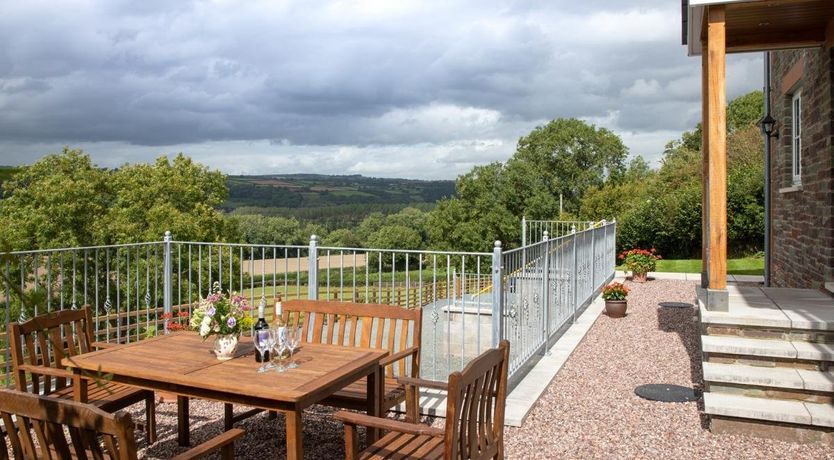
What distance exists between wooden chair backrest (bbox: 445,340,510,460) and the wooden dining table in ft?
2.50

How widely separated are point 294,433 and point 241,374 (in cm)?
51

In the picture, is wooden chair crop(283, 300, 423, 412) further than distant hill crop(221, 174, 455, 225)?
No

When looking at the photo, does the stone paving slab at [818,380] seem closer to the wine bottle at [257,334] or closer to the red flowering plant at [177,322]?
the wine bottle at [257,334]

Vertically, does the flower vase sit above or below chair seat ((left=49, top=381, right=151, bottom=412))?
above

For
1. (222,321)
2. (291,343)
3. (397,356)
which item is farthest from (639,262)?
(222,321)

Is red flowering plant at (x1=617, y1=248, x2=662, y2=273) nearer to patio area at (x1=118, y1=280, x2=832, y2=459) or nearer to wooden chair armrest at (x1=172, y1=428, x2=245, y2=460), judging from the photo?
patio area at (x1=118, y1=280, x2=832, y2=459)

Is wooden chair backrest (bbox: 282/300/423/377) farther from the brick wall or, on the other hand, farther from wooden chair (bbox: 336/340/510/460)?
the brick wall

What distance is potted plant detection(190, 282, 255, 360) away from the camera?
3.74 m

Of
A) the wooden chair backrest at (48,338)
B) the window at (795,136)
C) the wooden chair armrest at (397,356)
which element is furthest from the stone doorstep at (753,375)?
the window at (795,136)

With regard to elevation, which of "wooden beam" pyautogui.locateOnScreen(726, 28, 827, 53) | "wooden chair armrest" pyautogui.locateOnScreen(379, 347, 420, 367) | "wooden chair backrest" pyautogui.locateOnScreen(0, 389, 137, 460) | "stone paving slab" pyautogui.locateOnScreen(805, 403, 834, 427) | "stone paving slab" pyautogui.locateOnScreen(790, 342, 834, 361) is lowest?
"stone paving slab" pyautogui.locateOnScreen(805, 403, 834, 427)

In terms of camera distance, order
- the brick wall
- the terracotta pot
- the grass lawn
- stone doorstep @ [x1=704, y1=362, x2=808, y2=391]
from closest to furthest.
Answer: stone doorstep @ [x1=704, y1=362, x2=808, y2=391], the brick wall, the terracotta pot, the grass lawn

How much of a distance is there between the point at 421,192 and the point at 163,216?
154 ft

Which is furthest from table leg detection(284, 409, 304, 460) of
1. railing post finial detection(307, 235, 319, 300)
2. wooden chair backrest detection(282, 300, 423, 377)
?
railing post finial detection(307, 235, 319, 300)

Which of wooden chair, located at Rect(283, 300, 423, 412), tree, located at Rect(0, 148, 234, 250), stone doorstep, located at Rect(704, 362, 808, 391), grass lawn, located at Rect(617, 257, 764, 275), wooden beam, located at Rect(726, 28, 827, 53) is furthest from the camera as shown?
tree, located at Rect(0, 148, 234, 250)
